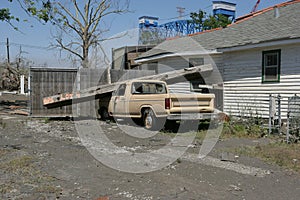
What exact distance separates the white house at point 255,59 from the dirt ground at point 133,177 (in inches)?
188

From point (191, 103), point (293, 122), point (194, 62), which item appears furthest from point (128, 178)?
point (194, 62)

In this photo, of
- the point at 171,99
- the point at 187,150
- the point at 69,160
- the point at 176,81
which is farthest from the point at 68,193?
the point at 176,81

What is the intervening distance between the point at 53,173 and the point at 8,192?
1227mm

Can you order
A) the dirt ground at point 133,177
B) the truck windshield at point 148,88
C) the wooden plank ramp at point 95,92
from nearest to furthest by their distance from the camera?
the dirt ground at point 133,177 → the truck windshield at point 148,88 → the wooden plank ramp at point 95,92

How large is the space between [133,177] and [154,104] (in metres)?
5.70

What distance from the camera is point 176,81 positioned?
1711 cm

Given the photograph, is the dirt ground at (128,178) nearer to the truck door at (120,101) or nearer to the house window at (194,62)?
the truck door at (120,101)

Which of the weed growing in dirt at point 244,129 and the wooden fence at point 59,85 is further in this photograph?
the wooden fence at point 59,85

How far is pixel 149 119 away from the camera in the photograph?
12.1 meters

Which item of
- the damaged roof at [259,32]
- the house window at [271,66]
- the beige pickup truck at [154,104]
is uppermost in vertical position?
the damaged roof at [259,32]

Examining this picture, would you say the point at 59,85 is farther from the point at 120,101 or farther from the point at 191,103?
the point at 191,103

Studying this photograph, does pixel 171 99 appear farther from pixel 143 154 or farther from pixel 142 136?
pixel 143 154

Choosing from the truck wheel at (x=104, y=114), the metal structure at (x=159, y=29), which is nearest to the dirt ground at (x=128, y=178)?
the truck wheel at (x=104, y=114)

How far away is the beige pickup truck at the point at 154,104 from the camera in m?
11.4
